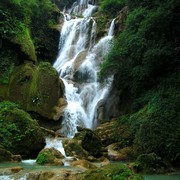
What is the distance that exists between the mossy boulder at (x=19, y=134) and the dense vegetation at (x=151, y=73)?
474cm

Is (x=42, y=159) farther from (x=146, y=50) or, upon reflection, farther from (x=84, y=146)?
(x=146, y=50)

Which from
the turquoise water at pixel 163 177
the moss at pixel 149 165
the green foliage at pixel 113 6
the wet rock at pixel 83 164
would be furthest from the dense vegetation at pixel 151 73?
the green foliage at pixel 113 6

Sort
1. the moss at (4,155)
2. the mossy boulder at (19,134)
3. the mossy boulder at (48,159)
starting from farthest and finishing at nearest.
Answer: the mossy boulder at (19,134) < the moss at (4,155) < the mossy boulder at (48,159)

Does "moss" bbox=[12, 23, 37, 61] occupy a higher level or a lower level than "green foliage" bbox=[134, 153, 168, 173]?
higher

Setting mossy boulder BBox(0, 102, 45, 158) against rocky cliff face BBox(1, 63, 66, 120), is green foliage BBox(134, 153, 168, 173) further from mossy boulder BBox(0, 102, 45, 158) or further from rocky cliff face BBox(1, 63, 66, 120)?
rocky cliff face BBox(1, 63, 66, 120)

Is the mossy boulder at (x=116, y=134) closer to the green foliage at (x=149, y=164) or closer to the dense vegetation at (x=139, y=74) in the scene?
the dense vegetation at (x=139, y=74)

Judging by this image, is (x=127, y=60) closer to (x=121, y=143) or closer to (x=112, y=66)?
(x=112, y=66)

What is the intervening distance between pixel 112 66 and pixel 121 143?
5.67 metres

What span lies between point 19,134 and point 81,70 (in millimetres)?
12235

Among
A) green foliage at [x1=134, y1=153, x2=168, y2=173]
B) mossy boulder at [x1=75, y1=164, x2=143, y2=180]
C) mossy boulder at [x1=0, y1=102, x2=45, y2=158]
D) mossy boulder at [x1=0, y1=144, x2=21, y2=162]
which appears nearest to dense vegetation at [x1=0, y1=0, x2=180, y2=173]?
mossy boulder at [x1=0, y1=102, x2=45, y2=158]

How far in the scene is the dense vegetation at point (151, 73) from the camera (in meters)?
14.8

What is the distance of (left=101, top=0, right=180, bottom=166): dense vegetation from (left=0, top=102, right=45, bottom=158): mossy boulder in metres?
4.74

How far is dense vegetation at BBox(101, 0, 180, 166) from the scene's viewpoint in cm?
1483

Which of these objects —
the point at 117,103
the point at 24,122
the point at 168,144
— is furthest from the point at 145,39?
the point at 24,122
